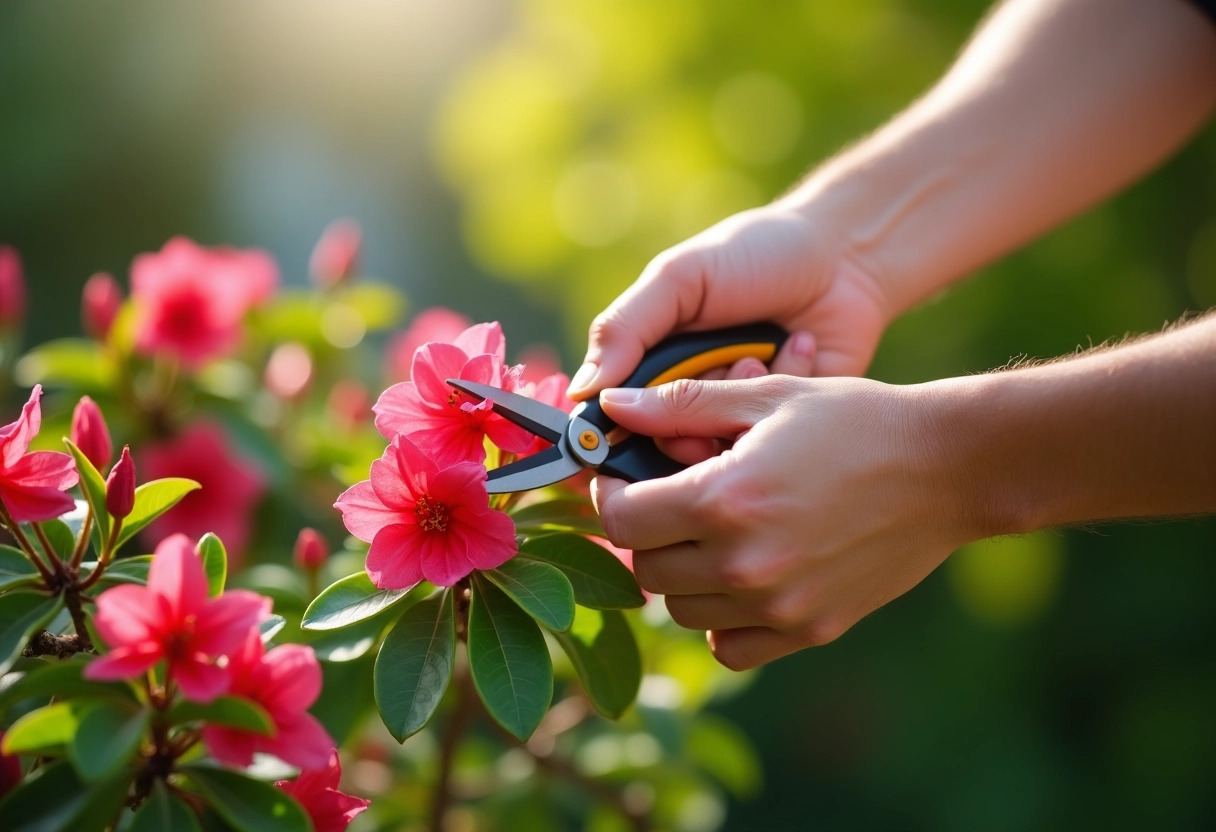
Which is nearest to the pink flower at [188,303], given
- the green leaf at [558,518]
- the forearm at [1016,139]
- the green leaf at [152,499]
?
the green leaf at [152,499]

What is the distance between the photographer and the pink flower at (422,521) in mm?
968

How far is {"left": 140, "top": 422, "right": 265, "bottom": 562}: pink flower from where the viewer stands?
1671 mm

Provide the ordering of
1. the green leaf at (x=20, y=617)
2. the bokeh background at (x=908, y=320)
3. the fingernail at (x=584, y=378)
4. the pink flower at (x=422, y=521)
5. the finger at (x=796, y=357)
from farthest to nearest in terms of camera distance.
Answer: the bokeh background at (x=908, y=320)
the finger at (x=796, y=357)
the fingernail at (x=584, y=378)
the pink flower at (x=422, y=521)
the green leaf at (x=20, y=617)

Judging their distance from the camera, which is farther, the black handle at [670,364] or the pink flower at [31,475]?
the black handle at [670,364]

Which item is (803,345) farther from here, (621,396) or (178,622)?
(178,622)

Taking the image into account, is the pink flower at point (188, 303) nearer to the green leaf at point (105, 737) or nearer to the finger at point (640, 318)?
the finger at point (640, 318)

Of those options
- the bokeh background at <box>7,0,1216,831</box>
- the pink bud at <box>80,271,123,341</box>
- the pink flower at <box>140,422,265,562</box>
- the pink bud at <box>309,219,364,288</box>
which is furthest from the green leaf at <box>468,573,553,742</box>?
the bokeh background at <box>7,0,1216,831</box>

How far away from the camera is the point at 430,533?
3.27ft

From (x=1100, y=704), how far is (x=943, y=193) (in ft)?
8.01

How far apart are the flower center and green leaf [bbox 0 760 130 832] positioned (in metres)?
0.35

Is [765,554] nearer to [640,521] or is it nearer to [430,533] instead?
[640,521]

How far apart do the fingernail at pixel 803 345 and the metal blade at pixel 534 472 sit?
1.56 ft

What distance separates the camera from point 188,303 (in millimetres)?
1679

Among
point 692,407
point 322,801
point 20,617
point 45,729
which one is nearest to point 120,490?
point 20,617
